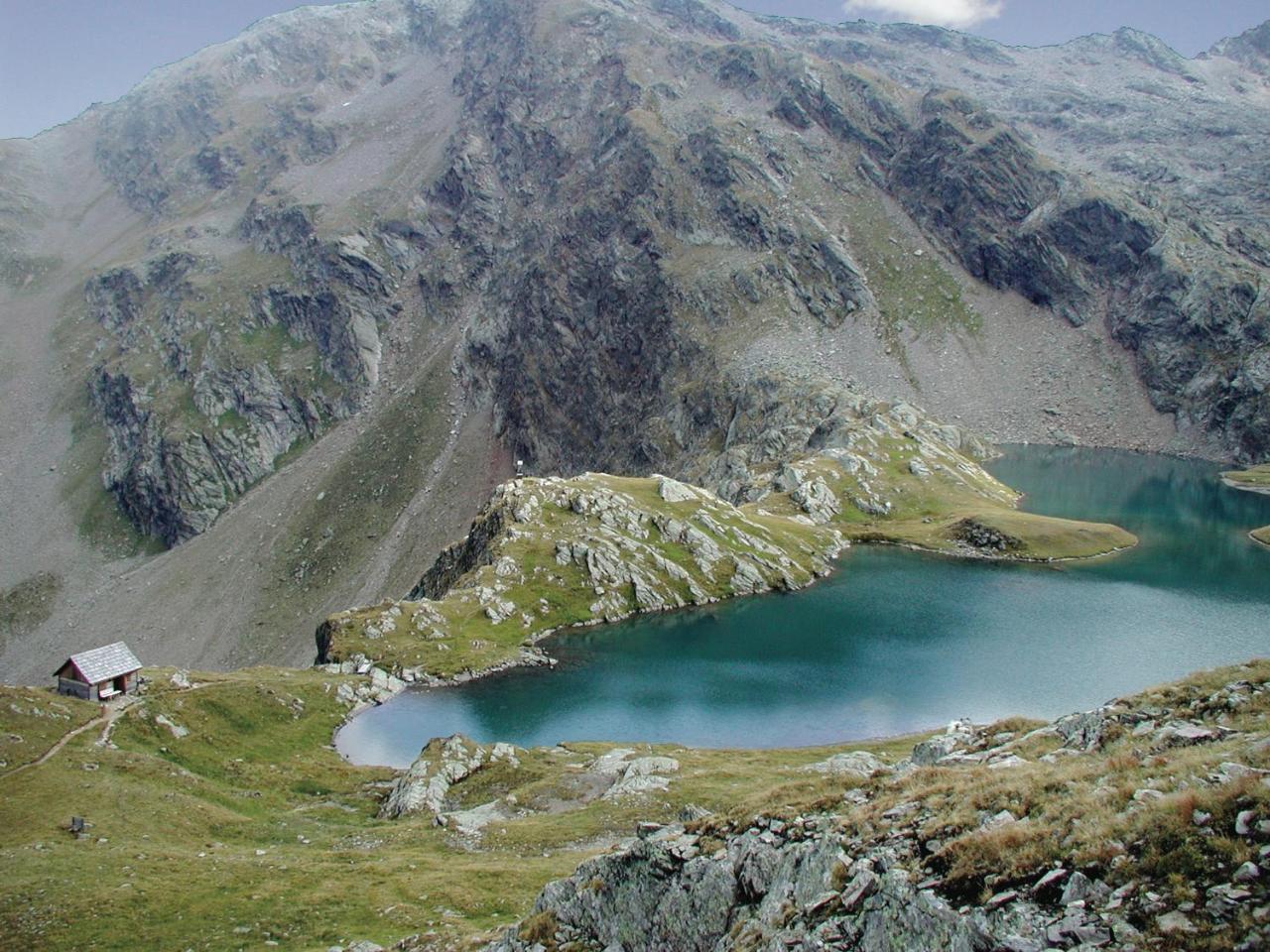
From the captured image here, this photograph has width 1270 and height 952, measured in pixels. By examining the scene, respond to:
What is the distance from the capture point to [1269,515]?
14888 cm

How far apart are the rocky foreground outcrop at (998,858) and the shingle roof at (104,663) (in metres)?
52.4

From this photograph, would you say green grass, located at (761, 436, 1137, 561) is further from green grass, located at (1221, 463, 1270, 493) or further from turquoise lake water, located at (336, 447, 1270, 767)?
green grass, located at (1221, 463, 1270, 493)

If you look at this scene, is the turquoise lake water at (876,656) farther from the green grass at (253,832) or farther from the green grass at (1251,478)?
the green grass at (1251,478)

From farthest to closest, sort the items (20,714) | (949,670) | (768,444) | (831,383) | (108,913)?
(831,383) → (768,444) → (949,670) → (20,714) → (108,913)

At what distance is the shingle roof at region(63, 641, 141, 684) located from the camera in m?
63.9

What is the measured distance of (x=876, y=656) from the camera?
89.2m

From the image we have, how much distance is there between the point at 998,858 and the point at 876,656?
75714mm

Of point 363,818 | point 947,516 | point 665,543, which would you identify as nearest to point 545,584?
point 665,543

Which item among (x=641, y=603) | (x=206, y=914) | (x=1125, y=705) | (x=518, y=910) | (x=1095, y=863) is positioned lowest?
(x=641, y=603)

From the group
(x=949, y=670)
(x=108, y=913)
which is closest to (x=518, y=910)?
(x=108, y=913)

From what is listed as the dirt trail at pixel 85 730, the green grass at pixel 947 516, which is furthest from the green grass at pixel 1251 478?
the dirt trail at pixel 85 730

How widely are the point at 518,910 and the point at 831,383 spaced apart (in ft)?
572

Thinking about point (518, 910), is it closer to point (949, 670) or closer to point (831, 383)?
point (949, 670)

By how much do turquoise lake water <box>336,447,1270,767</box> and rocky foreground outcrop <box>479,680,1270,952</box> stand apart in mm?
47300
